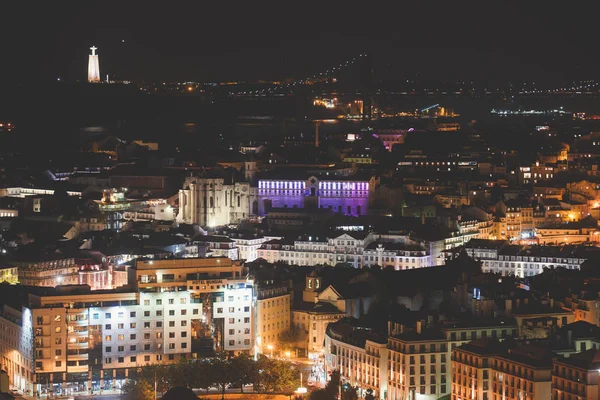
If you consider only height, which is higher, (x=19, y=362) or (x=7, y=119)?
(x=7, y=119)

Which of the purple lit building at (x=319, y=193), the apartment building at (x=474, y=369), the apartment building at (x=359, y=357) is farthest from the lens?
the purple lit building at (x=319, y=193)

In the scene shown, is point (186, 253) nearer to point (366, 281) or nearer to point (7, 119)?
point (366, 281)

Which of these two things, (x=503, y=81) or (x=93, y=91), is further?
(x=503, y=81)

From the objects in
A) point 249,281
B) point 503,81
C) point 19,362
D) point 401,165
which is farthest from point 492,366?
point 503,81

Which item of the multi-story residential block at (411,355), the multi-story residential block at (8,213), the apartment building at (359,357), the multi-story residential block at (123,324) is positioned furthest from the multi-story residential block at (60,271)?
the multi-story residential block at (8,213)

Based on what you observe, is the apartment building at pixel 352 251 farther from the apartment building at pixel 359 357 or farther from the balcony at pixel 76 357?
the balcony at pixel 76 357
